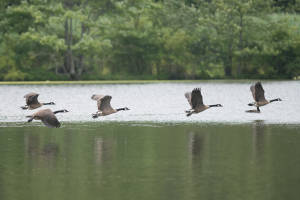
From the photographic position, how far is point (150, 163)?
1964 cm

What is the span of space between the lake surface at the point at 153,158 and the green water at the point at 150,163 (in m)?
0.02

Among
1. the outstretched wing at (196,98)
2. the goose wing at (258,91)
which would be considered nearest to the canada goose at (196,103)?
the outstretched wing at (196,98)

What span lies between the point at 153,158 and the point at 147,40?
69525 mm

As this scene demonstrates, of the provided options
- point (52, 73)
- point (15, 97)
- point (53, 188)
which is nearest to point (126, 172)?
point (53, 188)

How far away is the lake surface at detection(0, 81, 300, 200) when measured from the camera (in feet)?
51.9

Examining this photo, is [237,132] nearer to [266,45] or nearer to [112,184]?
[112,184]

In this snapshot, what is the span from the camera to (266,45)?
296ft

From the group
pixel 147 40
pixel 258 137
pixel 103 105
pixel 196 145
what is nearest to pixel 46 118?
pixel 196 145

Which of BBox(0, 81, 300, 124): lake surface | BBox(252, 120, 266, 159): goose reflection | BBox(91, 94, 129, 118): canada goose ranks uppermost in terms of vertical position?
BBox(91, 94, 129, 118): canada goose

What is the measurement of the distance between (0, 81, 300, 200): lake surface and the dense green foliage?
47.8 meters

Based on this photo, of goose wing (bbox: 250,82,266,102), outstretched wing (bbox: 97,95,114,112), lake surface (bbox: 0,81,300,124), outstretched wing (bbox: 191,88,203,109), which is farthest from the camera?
lake surface (bbox: 0,81,300,124)

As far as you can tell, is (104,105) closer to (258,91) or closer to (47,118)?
(47,118)

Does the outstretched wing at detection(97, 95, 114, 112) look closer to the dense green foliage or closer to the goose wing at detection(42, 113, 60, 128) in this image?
the goose wing at detection(42, 113, 60, 128)

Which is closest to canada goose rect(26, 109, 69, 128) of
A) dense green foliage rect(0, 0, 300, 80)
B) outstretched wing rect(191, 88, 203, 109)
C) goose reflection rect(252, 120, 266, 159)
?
outstretched wing rect(191, 88, 203, 109)
